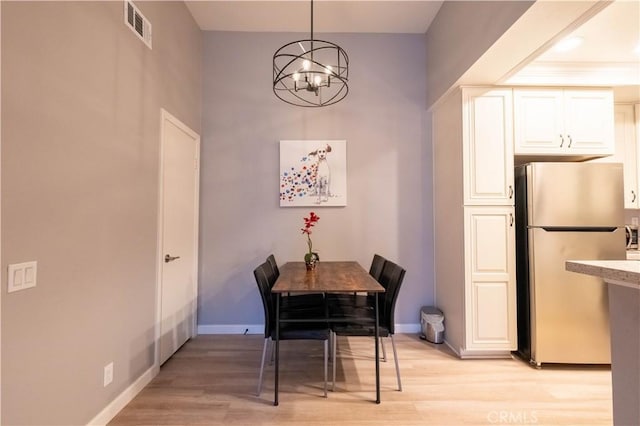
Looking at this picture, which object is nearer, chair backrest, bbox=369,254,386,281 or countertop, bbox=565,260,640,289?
countertop, bbox=565,260,640,289

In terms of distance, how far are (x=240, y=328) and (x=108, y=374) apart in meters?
1.49

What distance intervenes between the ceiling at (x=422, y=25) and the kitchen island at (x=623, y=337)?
165cm

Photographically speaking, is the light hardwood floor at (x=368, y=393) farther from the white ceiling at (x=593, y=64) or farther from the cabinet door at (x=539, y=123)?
the white ceiling at (x=593, y=64)

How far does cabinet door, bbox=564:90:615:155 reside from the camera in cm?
255

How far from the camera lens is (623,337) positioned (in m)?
1.05

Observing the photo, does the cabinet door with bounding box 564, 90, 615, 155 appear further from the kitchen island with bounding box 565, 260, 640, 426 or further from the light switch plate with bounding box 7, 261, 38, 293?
the light switch plate with bounding box 7, 261, 38, 293

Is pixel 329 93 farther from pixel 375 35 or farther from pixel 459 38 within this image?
pixel 459 38

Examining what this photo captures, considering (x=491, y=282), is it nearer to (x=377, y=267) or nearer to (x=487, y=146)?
(x=377, y=267)

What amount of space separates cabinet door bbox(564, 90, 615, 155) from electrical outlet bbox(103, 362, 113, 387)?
12.9 feet

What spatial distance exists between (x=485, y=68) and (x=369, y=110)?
1247 millimetres

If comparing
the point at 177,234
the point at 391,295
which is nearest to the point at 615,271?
the point at 391,295

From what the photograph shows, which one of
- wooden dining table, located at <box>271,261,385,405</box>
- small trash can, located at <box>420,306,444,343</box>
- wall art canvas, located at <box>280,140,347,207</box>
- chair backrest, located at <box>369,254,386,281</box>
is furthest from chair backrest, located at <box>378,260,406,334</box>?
wall art canvas, located at <box>280,140,347,207</box>

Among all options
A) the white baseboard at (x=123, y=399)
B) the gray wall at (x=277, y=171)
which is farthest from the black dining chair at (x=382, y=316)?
the white baseboard at (x=123, y=399)

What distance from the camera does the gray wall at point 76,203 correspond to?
1235 mm
